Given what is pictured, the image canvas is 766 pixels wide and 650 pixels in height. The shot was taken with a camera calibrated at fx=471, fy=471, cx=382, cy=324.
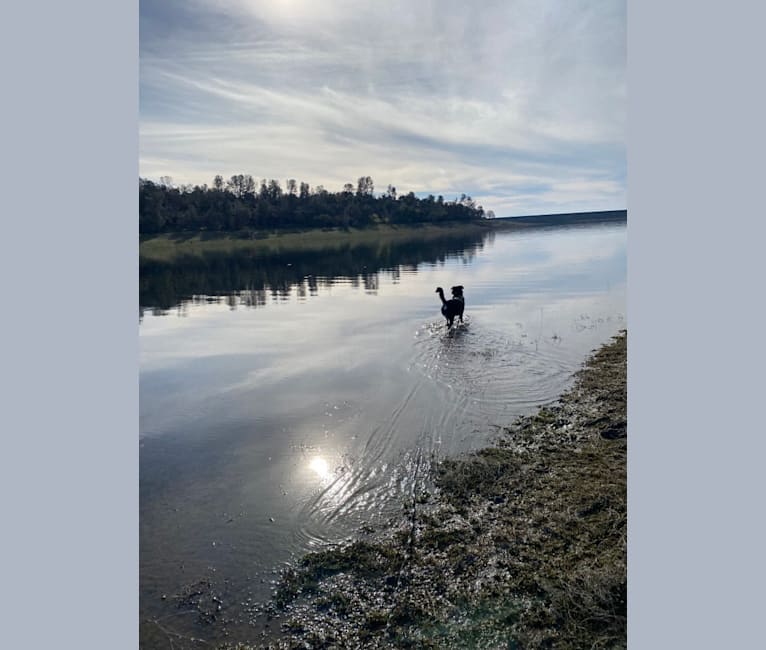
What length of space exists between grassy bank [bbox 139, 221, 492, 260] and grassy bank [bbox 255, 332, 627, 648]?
214ft

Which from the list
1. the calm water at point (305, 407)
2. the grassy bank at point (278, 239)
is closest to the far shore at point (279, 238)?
the grassy bank at point (278, 239)

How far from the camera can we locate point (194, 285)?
117 feet

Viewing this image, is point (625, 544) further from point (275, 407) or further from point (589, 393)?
point (275, 407)

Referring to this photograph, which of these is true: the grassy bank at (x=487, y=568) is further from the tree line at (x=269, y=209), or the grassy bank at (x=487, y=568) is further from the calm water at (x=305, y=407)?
the tree line at (x=269, y=209)

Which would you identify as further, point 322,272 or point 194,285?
point 322,272

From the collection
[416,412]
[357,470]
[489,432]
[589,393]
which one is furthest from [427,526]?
[589,393]

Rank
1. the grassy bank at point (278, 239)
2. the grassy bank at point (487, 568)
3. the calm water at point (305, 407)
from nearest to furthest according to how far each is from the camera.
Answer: the grassy bank at point (487, 568), the calm water at point (305, 407), the grassy bank at point (278, 239)

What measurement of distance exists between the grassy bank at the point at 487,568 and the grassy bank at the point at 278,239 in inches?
2570

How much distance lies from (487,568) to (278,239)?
9043 cm

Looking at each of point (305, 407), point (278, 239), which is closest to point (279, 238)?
point (278, 239)

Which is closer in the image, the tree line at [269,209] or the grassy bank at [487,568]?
the grassy bank at [487,568]

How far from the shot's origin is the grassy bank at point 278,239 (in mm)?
75688

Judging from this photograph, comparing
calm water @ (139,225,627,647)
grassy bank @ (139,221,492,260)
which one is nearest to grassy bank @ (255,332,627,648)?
calm water @ (139,225,627,647)

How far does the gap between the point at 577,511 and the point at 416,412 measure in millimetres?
4623
